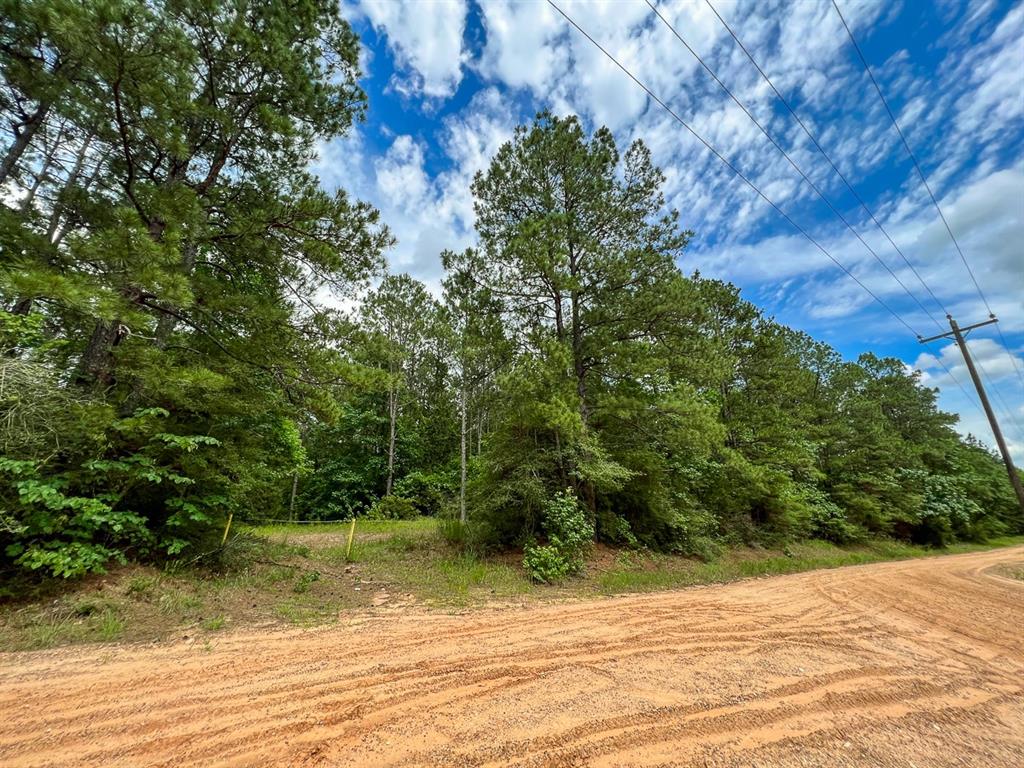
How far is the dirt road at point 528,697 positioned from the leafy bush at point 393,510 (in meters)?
13.2

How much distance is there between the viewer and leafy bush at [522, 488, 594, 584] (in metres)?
7.38

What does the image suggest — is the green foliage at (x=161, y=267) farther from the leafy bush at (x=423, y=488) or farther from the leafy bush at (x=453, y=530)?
the leafy bush at (x=423, y=488)

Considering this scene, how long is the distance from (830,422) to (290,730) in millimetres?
23977

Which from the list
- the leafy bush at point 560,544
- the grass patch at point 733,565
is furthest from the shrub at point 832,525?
the leafy bush at point 560,544

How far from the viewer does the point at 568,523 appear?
Result: 7965 millimetres

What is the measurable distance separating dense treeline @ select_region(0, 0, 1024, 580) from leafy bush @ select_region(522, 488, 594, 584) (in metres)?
0.05

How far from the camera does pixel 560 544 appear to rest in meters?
7.78

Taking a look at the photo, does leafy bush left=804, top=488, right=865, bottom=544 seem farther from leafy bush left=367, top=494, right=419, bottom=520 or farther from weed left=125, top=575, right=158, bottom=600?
weed left=125, top=575, right=158, bottom=600

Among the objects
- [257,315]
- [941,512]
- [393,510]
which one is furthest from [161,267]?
[941,512]

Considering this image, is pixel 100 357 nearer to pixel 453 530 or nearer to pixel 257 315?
pixel 257 315

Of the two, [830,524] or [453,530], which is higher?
[830,524]

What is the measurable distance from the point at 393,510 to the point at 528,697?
1583 centimetres

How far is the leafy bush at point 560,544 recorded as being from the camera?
738 cm

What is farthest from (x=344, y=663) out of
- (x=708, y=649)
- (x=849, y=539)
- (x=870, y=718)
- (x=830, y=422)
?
(x=830, y=422)
